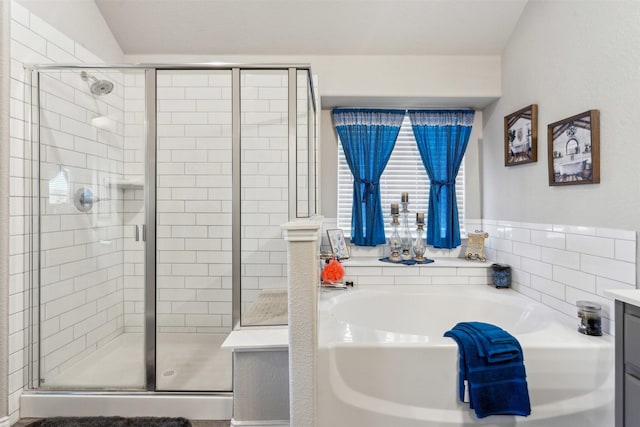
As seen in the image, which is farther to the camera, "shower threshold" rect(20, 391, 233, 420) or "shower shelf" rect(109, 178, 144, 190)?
"shower shelf" rect(109, 178, 144, 190)

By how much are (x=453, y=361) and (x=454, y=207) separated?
5.29ft

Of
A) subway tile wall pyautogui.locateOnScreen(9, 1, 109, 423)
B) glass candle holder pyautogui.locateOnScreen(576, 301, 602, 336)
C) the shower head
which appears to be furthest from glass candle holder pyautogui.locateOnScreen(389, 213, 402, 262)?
the shower head

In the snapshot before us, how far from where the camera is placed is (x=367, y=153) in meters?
2.78

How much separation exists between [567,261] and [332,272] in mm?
1486

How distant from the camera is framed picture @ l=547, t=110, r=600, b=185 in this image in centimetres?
165

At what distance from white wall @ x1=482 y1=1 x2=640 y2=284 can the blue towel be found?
2.78ft

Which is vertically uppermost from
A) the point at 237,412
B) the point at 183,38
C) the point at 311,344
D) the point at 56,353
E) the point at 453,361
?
the point at 183,38

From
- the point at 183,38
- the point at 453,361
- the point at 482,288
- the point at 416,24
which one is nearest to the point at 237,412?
the point at 453,361

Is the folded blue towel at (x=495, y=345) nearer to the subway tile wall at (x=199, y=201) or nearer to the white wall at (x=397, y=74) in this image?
the subway tile wall at (x=199, y=201)

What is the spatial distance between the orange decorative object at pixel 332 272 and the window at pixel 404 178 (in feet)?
2.41

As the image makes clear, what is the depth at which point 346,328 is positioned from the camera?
1662mm

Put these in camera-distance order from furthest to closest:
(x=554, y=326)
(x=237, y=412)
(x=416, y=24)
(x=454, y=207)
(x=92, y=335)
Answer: (x=454, y=207)
(x=416, y=24)
(x=92, y=335)
(x=554, y=326)
(x=237, y=412)

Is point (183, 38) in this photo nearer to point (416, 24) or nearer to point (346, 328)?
point (416, 24)

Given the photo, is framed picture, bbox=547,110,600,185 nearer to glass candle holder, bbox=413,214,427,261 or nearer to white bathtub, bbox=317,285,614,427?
white bathtub, bbox=317,285,614,427
